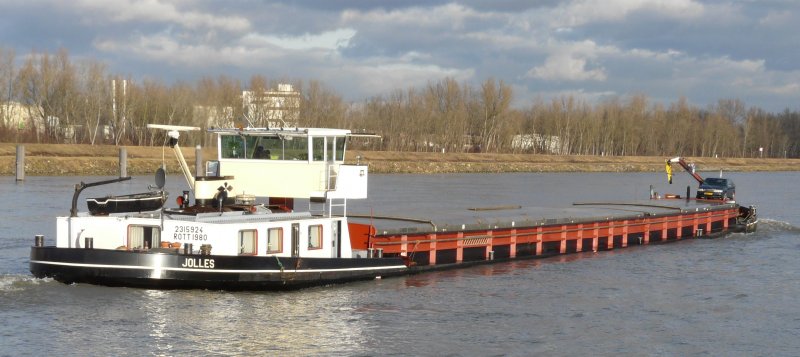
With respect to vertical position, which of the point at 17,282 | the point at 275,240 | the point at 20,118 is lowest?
the point at 17,282

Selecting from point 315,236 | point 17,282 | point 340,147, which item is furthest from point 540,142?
point 17,282

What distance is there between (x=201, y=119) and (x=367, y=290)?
75.3 m

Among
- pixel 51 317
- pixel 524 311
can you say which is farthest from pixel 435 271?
pixel 51 317

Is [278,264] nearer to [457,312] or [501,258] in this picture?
[457,312]

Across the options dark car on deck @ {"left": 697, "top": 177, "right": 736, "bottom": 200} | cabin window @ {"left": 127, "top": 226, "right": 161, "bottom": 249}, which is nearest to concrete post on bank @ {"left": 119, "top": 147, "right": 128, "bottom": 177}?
dark car on deck @ {"left": 697, "top": 177, "right": 736, "bottom": 200}

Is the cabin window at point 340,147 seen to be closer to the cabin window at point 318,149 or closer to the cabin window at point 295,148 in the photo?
the cabin window at point 318,149

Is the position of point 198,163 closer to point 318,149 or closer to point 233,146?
point 233,146

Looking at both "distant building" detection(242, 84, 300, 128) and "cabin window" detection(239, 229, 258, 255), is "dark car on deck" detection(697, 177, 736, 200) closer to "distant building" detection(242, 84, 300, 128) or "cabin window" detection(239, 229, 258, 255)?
"distant building" detection(242, 84, 300, 128)

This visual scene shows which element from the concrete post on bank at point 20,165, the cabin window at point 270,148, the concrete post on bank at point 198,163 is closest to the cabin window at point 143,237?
the cabin window at point 270,148

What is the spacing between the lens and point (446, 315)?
22516mm

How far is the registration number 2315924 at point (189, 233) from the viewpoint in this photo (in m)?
22.8

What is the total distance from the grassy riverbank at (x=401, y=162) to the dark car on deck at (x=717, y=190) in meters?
19.2

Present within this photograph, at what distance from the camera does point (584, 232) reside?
36.2 meters

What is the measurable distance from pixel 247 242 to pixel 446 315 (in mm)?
5183
